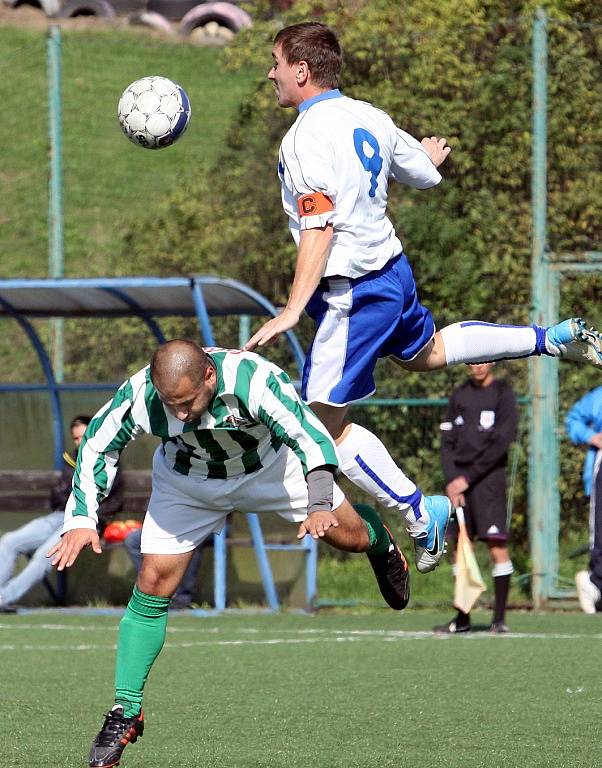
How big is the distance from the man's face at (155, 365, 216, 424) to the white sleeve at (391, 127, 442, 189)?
1593 mm

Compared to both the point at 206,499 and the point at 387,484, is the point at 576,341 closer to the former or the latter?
the point at 387,484

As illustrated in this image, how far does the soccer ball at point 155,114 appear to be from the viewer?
7258 millimetres

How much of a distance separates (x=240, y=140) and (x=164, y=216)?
183 cm

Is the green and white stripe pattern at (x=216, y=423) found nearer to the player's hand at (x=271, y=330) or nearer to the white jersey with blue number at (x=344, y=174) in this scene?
Answer: the player's hand at (x=271, y=330)

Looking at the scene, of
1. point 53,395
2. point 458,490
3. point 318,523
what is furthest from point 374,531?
point 53,395

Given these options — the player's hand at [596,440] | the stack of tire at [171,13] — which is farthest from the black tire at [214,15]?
the player's hand at [596,440]

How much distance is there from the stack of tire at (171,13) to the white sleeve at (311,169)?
19.2 meters

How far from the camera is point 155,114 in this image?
7.27 meters

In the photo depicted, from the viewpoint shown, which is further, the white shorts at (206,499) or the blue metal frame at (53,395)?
the blue metal frame at (53,395)

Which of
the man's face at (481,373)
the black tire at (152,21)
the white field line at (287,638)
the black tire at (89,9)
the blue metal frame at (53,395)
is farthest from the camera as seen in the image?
the black tire at (89,9)

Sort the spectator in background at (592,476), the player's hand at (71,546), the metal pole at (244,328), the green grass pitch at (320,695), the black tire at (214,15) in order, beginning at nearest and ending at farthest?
the player's hand at (71,546) → the green grass pitch at (320,695) → the spectator in background at (592,476) → the metal pole at (244,328) → the black tire at (214,15)

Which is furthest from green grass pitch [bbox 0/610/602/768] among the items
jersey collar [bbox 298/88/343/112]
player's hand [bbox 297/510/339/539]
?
jersey collar [bbox 298/88/343/112]

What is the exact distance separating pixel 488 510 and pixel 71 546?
6339 millimetres

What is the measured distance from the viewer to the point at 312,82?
671cm
